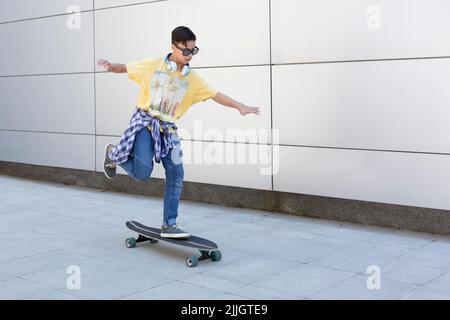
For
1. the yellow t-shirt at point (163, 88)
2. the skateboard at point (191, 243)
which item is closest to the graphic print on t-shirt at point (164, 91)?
the yellow t-shirt at point (163, 88)

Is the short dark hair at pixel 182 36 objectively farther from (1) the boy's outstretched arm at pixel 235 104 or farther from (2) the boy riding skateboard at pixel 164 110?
(1) the boy's outstretched arm at pixel 235 104

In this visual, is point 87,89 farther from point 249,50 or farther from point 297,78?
point 297,78

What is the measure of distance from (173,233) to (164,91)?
1271 millimetres

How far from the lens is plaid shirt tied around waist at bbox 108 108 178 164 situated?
19.2ft

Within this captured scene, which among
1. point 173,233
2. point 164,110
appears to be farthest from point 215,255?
point 164,110

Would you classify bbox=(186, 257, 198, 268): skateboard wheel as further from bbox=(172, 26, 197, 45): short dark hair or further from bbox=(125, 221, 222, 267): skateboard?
bbox=(172, 26, 197, 45): short dark hair

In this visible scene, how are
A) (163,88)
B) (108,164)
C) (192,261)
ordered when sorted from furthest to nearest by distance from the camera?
(108,164)
(163,88)
(192,261)

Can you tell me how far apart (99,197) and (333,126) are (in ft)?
12.2

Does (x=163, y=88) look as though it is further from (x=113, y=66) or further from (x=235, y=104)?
(x=235, y=104)

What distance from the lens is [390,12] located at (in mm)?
6898

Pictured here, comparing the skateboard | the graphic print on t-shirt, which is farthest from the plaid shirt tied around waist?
the skateboard

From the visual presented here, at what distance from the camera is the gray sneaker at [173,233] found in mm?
5957

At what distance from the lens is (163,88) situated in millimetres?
5840

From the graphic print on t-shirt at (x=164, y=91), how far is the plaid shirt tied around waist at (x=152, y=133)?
4.4 inches
